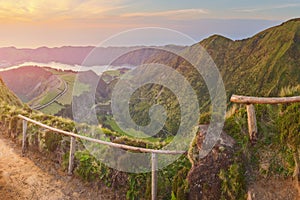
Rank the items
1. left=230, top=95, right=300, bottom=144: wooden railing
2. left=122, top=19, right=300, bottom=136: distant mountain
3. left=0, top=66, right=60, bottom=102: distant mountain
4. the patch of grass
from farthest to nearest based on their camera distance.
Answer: left=122, top=19, right=300, bottom=136: distant mountain
left=0, top=66, right=60, bottom=102: distant mountain
the patch of grass
left=230, top=95, right=300, bottom=144: wooden railing

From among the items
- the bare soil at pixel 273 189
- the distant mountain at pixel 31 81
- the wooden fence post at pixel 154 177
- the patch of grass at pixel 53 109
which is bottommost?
the patch of grass at pixel 53 109

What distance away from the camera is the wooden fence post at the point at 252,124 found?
6.08m

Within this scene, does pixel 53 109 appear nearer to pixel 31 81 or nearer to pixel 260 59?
pixel 31 81

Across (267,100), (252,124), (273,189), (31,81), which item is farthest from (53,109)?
(273,189)

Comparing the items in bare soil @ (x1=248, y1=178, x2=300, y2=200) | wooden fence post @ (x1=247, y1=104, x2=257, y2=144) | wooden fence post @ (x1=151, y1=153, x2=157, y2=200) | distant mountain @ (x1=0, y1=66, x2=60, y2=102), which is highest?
wooden fence post @ (x1=247, y1=104, x2=257, y2=144)

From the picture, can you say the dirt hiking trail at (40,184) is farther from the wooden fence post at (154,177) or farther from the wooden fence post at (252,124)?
the wooden fence post at (252,124)

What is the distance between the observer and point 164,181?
7262 millimetres

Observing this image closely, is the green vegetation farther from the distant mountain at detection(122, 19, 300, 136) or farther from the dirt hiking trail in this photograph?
the distant mountain at detection(122, 19, 300, 136)

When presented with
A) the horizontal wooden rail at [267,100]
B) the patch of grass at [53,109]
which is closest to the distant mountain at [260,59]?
the patch of grass at [53,109]

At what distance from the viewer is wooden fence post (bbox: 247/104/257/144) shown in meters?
6.08

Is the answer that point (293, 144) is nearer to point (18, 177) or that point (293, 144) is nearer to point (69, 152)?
point (69, 152)

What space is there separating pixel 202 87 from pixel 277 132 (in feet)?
250

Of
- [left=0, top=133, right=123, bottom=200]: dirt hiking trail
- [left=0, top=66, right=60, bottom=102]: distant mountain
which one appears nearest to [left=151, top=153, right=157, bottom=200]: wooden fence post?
[left=0, top=133, right=123, bottom=200]: dirt hiking trail

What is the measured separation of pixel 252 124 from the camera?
20.2 feet
